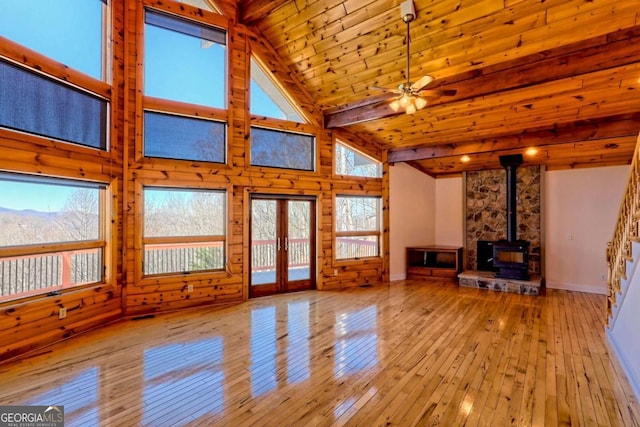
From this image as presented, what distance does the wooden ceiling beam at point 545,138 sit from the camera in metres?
4.64

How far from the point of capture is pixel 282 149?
5.92 m

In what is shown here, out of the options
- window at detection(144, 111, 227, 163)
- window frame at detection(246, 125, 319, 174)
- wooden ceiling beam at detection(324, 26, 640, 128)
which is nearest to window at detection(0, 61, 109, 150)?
window at detection(144, 111, 227, 163)

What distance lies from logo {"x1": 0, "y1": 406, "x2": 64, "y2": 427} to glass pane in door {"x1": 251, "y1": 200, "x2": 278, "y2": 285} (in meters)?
3.45

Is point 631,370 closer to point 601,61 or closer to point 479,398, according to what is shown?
point 479,398

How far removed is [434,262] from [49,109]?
24.5ft

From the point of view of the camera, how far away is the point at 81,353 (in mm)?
3371

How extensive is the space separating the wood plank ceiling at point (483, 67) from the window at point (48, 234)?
3779mm

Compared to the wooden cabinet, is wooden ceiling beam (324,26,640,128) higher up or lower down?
higher up

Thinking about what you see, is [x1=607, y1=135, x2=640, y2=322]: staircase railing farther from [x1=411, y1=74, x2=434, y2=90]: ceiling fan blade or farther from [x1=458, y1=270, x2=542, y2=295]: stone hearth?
[x1=411, y1=74, x2=434, y2=90]: ceiling fan blade

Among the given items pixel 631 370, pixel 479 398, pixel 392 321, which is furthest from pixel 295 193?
pixel 631 370

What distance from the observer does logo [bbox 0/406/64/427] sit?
227 cm

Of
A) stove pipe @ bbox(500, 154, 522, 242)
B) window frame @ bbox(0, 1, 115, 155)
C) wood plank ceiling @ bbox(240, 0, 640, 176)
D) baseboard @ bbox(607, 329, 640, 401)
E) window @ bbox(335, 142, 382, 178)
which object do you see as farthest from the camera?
window @ bbox(335, 142, 382, 178)

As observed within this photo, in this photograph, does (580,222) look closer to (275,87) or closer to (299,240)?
(299,240)

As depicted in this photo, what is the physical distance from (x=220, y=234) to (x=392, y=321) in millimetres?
3039
